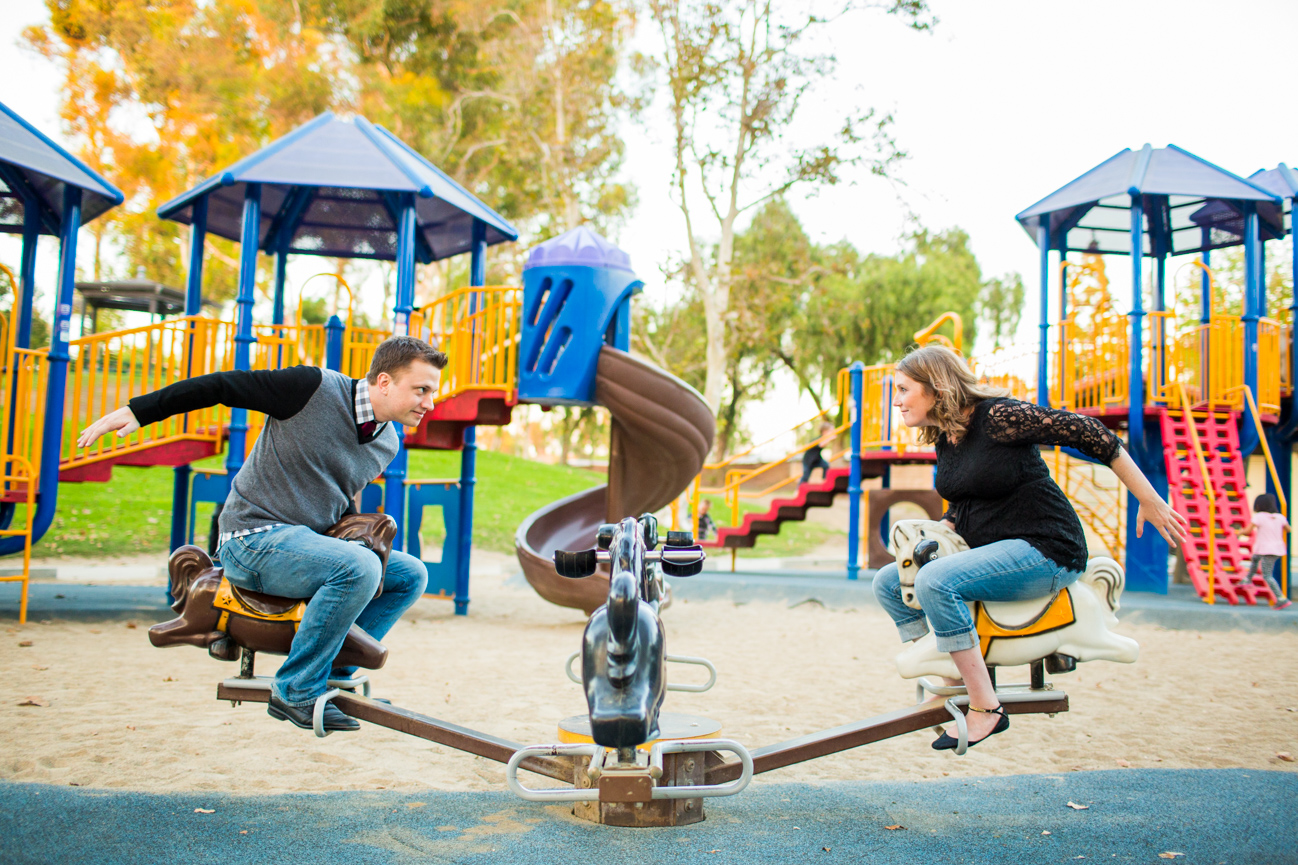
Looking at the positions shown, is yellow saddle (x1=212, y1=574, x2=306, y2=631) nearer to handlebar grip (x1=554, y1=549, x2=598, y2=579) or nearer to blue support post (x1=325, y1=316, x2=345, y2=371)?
handlebar grip (x1=554, y1=549, x2=598, y2=579)

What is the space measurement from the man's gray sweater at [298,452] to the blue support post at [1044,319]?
39.1 feet

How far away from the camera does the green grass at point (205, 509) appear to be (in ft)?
54.0

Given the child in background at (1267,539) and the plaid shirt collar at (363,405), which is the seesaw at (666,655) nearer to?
the plaid shirt collar at (363,405)

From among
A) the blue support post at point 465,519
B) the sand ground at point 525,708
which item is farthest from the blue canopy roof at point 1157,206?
the blue support post at point 465,519

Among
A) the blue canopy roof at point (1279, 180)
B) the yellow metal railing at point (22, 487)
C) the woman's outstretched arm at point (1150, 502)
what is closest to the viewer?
the woman's outstretched arm at point (1150, 502)

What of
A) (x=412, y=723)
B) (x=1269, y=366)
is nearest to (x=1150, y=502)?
(x=412, y=723)

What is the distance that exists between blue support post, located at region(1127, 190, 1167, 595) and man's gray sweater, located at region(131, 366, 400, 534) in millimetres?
11781

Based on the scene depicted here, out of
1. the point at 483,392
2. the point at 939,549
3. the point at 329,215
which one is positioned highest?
the point at 329,215

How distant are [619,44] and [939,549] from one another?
934 inches

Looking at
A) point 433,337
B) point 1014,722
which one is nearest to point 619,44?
point 433,337

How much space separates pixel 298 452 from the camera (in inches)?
143

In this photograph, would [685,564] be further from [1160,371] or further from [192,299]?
[1160,371]

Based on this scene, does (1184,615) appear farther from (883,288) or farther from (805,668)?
(883,288)

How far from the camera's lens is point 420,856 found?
3.17 m
